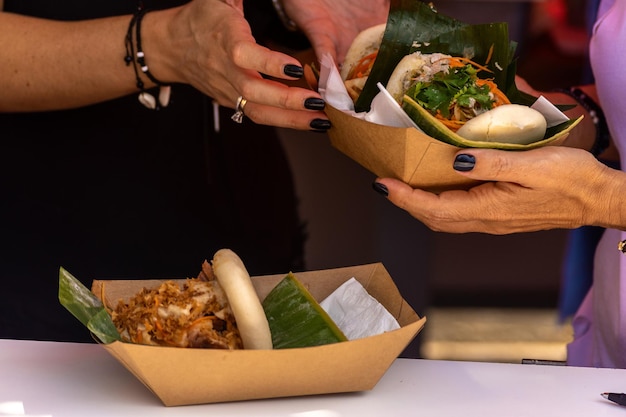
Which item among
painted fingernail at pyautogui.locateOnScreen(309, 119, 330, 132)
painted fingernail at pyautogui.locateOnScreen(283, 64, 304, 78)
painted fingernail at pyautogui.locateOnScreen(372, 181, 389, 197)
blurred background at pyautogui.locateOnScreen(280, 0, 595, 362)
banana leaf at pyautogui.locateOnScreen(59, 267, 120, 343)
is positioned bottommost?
blurred background at pyautogui.locateOnScreen(280, 0, 595, 362)

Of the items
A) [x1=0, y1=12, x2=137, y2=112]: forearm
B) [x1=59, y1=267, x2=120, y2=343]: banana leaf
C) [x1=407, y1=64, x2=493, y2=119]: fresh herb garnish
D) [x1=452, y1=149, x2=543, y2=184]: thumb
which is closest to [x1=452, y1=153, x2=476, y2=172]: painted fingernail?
[x1=452, y1=149, x2=543, y2=184]: thumb

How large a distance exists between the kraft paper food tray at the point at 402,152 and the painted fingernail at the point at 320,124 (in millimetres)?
17

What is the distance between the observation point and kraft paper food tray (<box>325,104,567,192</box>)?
126 centimetres

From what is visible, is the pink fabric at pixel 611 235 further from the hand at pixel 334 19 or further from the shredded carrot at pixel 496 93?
the hand at pixel 334 19

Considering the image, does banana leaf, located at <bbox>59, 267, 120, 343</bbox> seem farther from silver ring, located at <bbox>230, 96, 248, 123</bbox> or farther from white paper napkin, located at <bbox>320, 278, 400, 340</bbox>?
silver ring, located at <bbox>230, 96, 248, 123</bbox>

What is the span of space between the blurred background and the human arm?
1.11 meters

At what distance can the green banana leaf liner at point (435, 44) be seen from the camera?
154 centimetres

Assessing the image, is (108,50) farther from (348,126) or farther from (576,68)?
(576,68)

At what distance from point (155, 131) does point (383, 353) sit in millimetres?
1101

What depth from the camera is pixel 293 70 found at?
1435 millimetres

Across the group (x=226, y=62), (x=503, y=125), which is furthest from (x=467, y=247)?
(x=503, y=125)

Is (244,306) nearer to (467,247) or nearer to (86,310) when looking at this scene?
(86,310)

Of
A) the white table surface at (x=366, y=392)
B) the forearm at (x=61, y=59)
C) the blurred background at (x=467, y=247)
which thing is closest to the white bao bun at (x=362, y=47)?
the forearm at (x=61, y=59)

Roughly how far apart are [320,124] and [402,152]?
25cm
